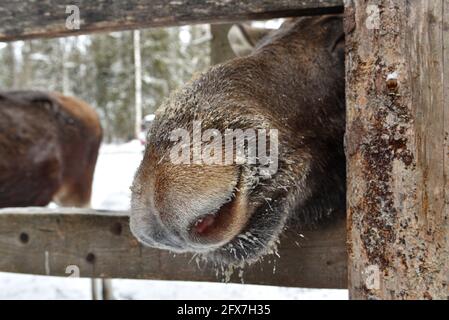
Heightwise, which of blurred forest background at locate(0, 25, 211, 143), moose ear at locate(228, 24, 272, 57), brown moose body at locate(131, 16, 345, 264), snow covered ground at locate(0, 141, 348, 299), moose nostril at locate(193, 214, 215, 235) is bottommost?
snow covered ground at locate(0, 141, 348, 299)

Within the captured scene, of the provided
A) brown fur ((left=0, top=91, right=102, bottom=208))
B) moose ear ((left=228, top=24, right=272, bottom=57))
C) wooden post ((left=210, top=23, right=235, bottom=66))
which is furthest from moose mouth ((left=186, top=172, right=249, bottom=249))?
brown fur ((left=0, top=91, right=102, bottom=208))

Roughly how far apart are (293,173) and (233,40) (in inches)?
65.7

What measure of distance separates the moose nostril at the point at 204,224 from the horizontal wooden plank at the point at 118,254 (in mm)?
904

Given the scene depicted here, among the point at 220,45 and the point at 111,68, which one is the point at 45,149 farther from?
the point at 111,68

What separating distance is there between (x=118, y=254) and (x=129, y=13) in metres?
1.27

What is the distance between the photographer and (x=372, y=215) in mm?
1403

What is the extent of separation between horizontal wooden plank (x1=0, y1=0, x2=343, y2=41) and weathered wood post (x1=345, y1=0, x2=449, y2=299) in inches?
16.2

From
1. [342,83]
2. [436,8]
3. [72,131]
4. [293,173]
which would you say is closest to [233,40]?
[342,83]

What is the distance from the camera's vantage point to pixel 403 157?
1379 mm

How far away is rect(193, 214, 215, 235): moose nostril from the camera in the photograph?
4.66 ft

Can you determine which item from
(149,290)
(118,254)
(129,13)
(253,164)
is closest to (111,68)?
(149,290)

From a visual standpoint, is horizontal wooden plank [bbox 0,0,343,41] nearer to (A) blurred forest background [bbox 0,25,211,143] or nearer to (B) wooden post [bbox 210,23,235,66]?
(B) wooden post [bbox 210,23,235,66]

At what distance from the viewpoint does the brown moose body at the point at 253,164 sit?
142cm
